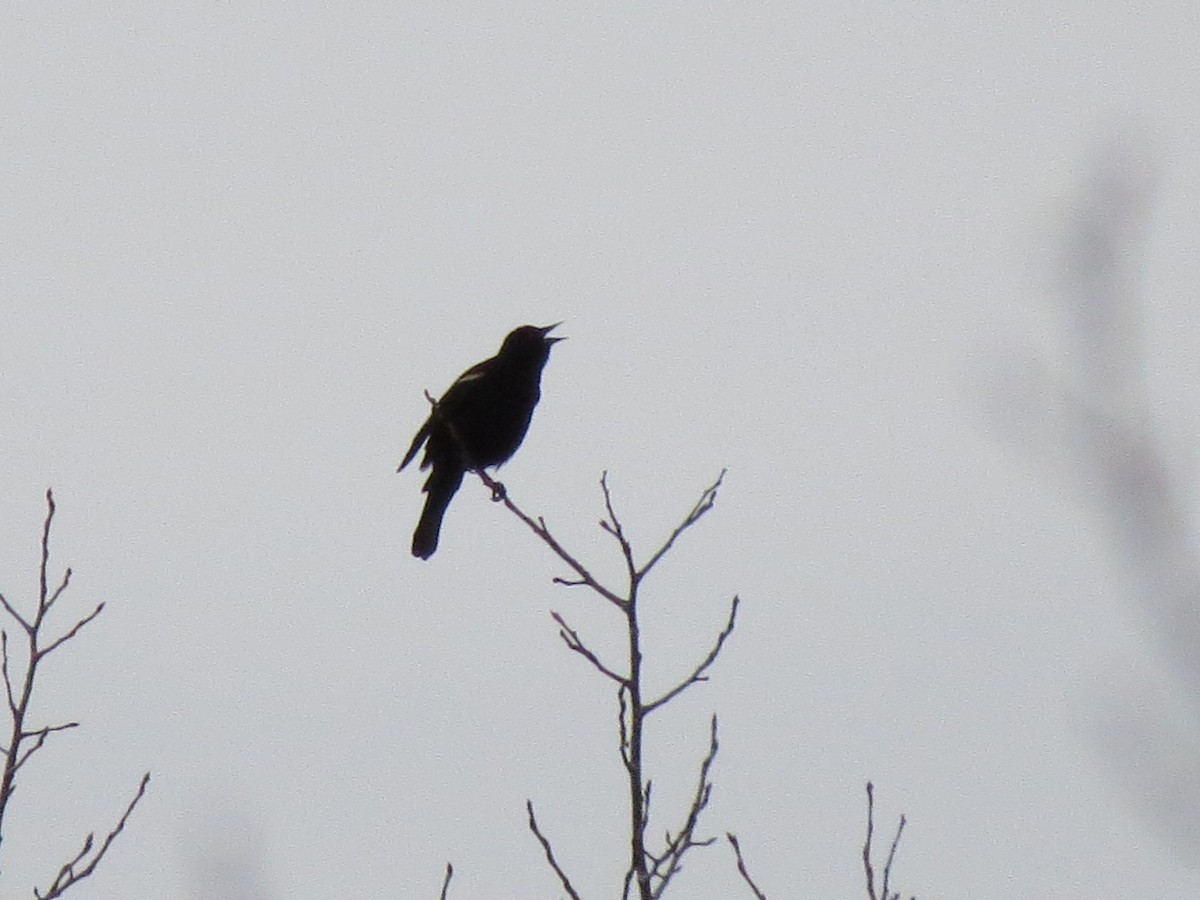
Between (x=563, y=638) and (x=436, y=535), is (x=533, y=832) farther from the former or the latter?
(x=436, y=535)

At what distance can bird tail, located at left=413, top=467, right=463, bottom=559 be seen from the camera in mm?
7660

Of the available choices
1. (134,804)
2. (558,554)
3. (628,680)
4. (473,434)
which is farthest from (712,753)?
(473,434)

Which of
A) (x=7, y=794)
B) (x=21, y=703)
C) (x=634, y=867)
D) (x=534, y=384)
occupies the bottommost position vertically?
(x=634, y=867)

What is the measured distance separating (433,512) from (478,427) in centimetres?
44

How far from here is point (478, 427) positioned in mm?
7652

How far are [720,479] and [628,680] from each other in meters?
0.65

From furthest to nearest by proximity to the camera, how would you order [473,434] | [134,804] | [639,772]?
[473,434], [134,804], [639,772]

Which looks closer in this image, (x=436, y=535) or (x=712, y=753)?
(x=712, y=753)

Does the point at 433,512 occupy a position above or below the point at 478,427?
below

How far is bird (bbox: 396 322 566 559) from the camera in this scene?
7.65 m

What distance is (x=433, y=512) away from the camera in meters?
7.67

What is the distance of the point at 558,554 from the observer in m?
3.40

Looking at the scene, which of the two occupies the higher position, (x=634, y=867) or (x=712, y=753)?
(x=712, y=753)

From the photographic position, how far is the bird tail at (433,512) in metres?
7.66
